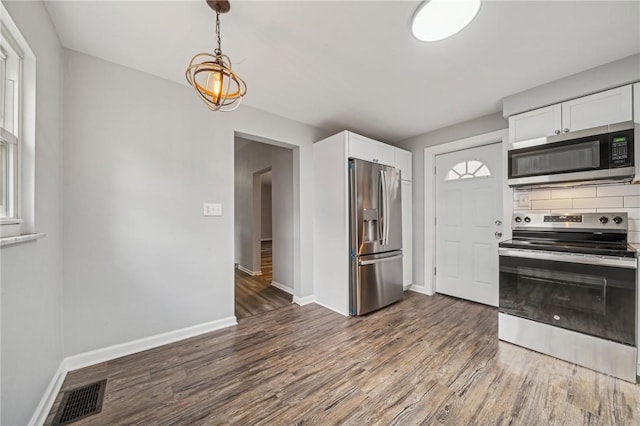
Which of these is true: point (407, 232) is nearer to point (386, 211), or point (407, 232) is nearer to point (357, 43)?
point (386, 211)

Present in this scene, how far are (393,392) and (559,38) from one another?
2.76 meters

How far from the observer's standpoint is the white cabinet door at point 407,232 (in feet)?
12.2

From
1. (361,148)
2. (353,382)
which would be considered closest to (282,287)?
(353,382)

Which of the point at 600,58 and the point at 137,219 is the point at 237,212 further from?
the point at 600,58

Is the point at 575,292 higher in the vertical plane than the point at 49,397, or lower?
higher

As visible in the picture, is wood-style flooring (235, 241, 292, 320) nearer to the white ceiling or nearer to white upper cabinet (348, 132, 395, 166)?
white upper cabinet (348, 132, 395, 166)

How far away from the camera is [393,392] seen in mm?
1644

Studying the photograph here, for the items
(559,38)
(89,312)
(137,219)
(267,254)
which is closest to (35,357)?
(89,312)

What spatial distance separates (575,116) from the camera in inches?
86.8

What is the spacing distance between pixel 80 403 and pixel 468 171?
14.3 ft

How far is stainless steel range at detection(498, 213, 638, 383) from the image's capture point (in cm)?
177

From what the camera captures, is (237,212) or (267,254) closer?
(237,212)

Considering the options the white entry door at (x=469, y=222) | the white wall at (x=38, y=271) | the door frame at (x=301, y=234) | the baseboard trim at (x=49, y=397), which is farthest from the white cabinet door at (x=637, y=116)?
the baseboard trim at (x=49, y=397)

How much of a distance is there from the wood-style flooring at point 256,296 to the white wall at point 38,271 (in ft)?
5.33
